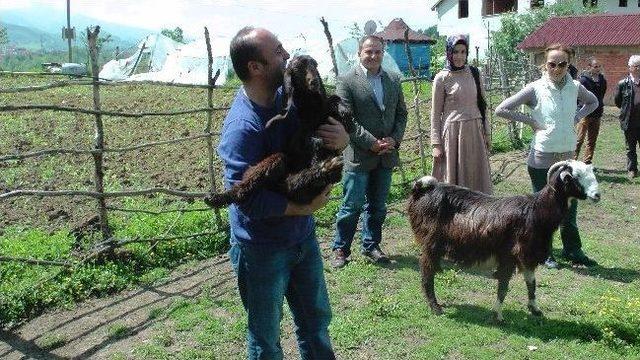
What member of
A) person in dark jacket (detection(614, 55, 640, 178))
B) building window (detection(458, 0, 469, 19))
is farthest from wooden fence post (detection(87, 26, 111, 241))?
building window (detection(458, 0, 469, 19))

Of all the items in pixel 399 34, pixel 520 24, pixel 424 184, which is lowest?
pixel 424 184

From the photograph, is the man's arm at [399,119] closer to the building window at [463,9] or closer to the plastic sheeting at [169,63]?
the plastic sheeting at [169,63]

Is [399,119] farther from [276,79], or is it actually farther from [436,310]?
[276,79]

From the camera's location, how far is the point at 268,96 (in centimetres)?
225

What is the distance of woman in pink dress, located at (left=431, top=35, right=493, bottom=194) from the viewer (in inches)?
179

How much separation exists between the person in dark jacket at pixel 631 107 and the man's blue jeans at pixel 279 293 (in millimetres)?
7463

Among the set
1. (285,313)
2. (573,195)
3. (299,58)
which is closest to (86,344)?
(285,313)

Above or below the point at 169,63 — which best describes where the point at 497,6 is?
above

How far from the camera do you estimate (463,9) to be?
35375 mm

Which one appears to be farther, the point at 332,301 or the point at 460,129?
the point at 460,129

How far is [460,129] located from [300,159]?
2648 millimetres

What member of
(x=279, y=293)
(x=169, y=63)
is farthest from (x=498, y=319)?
(x=169, y=63)

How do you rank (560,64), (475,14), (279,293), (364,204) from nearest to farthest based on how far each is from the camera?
(279,293) < (560,64) < (364,204) < (475,14)

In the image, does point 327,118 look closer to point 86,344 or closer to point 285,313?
point 285,313
